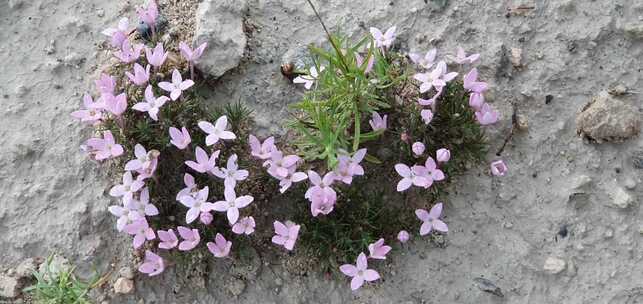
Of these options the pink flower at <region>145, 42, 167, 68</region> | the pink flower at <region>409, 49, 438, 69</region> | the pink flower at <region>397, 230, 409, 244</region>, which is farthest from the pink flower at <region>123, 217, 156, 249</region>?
the pink flower at <region>409, 49, 438, 69</region>

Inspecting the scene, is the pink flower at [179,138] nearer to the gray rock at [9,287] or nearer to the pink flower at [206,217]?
the pink flower at [206,217]

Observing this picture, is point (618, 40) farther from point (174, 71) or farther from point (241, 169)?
point (174, 71)

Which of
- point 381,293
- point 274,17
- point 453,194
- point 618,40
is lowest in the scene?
point 381,293

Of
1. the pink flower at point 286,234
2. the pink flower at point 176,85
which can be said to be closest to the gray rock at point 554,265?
the pink flower at point 286,234

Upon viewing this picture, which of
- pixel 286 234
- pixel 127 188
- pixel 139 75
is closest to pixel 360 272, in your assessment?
pixel 286 234

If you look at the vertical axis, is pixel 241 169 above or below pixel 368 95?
below

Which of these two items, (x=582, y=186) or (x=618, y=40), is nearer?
(x=582, y=186)

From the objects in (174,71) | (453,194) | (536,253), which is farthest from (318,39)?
(536,253)
